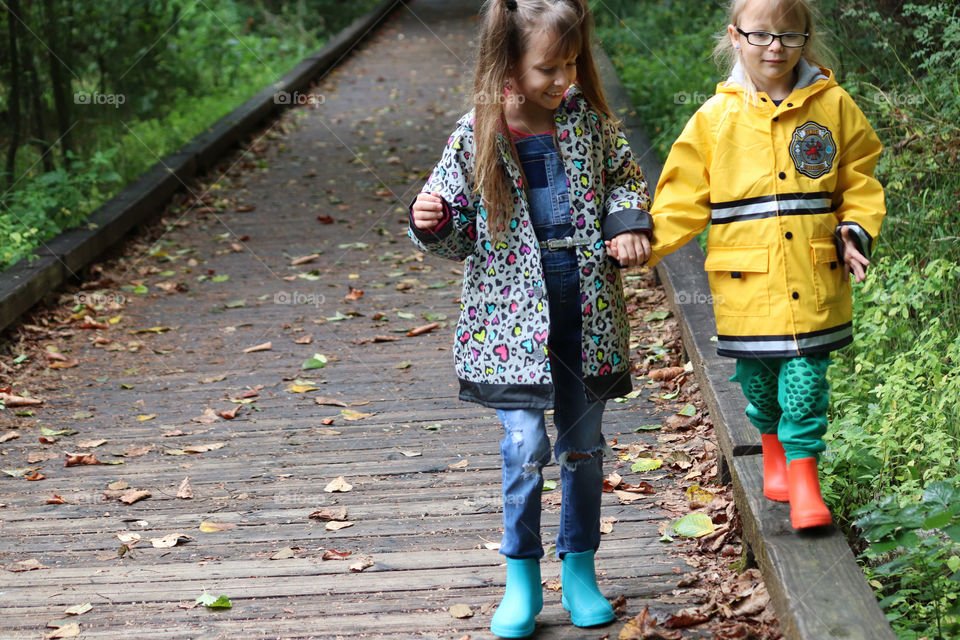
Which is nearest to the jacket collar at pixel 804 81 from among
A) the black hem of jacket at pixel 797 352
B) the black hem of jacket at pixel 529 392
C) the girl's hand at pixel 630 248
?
the girl's hand at pixel 630 248

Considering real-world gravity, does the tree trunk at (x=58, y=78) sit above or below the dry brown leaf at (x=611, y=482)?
above

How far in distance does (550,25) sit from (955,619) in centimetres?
211

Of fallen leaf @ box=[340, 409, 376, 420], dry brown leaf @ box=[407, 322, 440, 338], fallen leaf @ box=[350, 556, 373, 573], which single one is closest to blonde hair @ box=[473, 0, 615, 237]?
fallen leaf @ box=[350, 556, 373, 573]

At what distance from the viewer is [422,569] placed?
381 cm

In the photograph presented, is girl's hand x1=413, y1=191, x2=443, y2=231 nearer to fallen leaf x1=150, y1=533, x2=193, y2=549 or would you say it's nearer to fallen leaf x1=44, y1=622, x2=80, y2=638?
fallen leaf x1=44, y1=622, x2=80, y2=638

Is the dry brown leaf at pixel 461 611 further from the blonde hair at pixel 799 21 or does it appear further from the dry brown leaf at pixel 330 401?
the dry brown leaf at pixel 330 401

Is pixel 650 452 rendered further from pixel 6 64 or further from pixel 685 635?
pixel 6 64

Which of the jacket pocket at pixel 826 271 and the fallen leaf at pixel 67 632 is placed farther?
the fallen leaf at pixel 67 632

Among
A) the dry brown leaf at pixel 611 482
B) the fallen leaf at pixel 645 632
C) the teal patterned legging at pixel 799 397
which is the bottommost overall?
the dry brown leaf at pixel 611 482

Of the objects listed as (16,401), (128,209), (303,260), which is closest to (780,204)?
(16,401)

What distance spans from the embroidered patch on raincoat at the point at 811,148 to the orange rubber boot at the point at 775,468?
2.74 ft

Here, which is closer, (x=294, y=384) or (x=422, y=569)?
(x=422, y=569)

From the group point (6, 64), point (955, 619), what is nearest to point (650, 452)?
point (955, 619)

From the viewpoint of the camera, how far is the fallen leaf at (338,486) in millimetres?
4566
